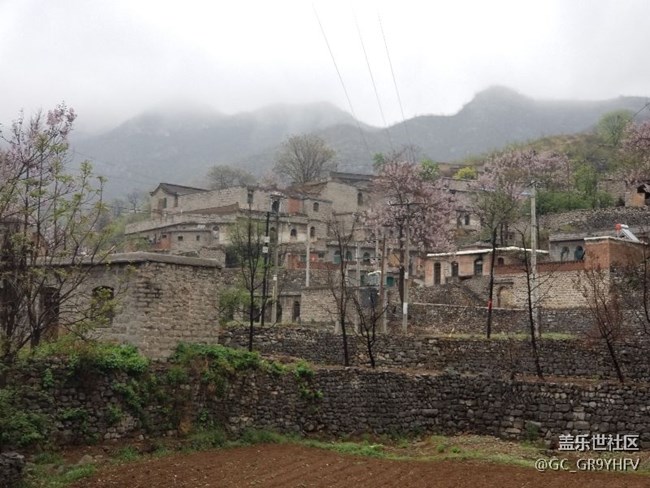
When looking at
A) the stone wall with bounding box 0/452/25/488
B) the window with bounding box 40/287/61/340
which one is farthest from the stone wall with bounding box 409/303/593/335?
the stone wall with bounding box 0/452/25/488

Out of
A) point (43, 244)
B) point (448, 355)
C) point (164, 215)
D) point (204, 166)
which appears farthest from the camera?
point (204, 166)

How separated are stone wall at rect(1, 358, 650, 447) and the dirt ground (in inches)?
58.6

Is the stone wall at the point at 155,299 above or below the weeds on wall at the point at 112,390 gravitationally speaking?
above

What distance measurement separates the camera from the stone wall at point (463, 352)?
75.1 ft

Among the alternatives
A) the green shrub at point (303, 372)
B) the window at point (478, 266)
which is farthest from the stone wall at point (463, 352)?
the window at point (478, 266)

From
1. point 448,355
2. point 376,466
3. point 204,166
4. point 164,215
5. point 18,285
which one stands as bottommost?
point 376,466

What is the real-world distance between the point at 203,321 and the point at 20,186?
6086 mm

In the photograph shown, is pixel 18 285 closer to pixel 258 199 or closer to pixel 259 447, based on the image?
pixel 259 447

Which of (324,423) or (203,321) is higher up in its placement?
(203,321)

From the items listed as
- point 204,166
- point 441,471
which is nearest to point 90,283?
point 441,471

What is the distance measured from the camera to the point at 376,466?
17.8 m

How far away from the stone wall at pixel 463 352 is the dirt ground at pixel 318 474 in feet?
18.2

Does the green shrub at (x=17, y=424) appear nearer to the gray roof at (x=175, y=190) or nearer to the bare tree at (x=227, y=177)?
the gray roof at (x=175, y=190)

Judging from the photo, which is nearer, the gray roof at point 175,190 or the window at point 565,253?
the window at point 565,253
